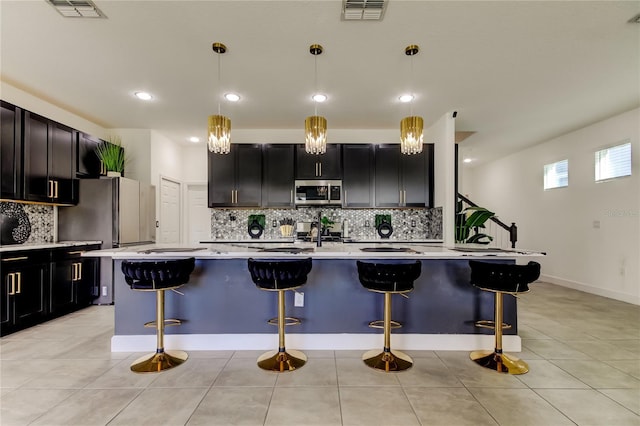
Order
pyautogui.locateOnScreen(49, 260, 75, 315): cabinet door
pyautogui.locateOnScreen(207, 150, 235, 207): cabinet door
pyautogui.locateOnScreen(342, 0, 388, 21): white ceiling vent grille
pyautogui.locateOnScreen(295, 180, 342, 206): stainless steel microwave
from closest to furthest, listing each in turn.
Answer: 1. pyautogui.locateOnScreen(342, 0, 388, 21): white ceiling vent grille
2. pyautogui.locateOnScreen(49, 260, 75, 315): cabinet door
3. pyautogui.locateOnScreen(295, 180, 342, 206): stainless steel microwave
4. pyautogui.locateOnScreen(207, 150, 235, 207): cabinet door

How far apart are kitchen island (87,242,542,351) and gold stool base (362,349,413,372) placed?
20 centimetres

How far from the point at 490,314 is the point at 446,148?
258 cm

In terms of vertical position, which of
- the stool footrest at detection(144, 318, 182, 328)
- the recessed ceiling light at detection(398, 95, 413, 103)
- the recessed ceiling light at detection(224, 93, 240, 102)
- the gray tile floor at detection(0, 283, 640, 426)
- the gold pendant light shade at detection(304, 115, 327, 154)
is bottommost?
the gray tile floor at detection(0, 283, 640, 426)

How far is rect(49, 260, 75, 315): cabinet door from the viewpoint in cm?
362

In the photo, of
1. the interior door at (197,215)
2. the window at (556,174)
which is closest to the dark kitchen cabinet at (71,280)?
the interior door at (197,215)

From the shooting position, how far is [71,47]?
2.77m

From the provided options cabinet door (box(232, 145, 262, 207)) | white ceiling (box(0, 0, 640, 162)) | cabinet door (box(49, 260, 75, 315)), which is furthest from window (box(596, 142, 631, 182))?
cabinet door (box(49, 260, 75, 315))

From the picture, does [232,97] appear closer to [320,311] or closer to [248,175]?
[248,175]

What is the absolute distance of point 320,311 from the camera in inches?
110

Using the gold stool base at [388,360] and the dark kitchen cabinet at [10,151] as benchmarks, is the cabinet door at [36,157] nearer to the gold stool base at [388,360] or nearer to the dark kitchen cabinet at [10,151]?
the dark kitchen cabinet at [10,151]

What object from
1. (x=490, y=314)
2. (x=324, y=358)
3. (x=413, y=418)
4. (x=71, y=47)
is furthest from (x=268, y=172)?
(x=413, y=418)

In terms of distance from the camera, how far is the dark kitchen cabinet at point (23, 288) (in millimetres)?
3072

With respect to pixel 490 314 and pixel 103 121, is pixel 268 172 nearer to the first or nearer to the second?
pixel 103 121

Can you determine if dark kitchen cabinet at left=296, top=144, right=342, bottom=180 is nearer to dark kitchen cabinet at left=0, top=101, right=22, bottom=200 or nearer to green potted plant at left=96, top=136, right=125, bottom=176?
green potted plant at left=96, top=136, right=125, bottom=176
